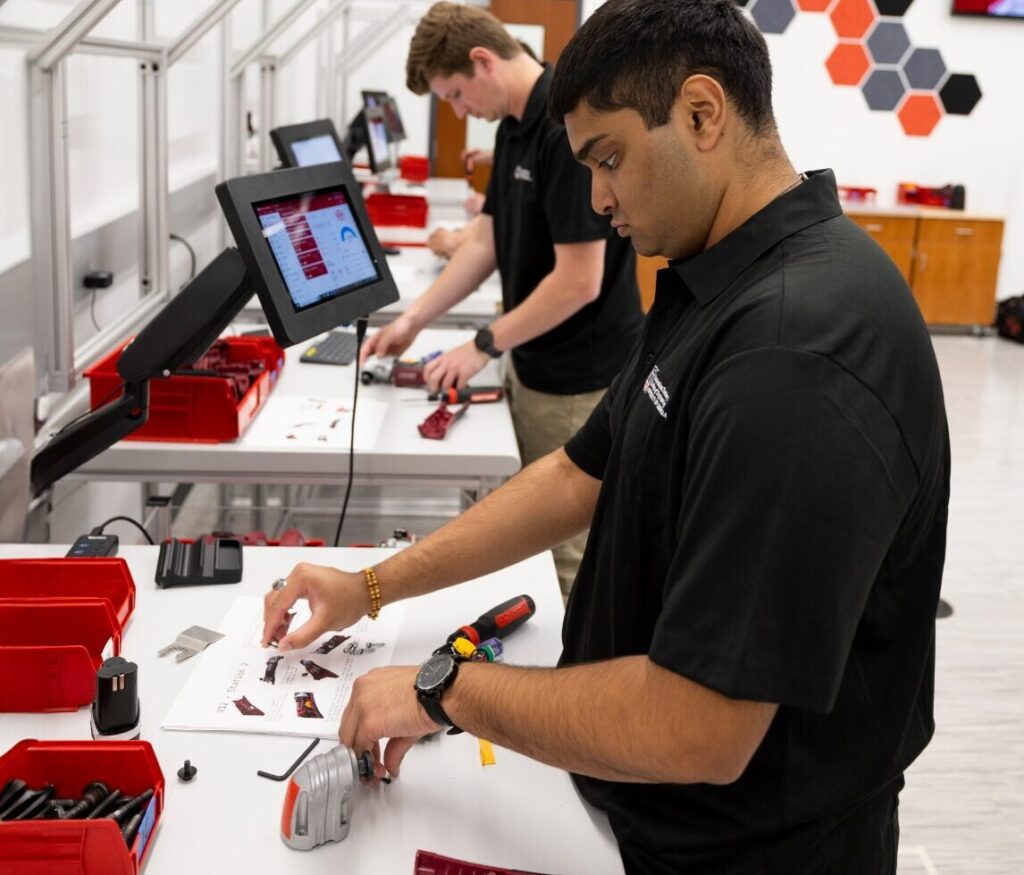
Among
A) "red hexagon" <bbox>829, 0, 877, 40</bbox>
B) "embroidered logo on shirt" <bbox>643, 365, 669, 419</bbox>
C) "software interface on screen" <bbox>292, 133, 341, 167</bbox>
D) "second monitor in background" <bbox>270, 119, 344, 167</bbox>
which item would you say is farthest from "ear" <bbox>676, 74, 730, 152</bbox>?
"red hexagon" <bbox>829, 0, 877, 40</bbox>

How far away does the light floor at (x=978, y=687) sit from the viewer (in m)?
2.38

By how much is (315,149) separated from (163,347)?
5.89 ft

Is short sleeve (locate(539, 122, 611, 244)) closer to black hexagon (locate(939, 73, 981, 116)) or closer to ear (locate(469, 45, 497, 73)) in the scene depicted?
ear (locate(469, 45, 497, 73))

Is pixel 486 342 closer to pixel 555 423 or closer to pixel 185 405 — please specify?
pixel 555 423

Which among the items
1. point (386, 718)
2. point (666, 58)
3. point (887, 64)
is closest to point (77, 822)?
point (386, 718)

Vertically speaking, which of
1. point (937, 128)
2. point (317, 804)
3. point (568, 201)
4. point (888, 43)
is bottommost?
point (317, 804)

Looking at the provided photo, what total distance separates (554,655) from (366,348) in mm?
1334

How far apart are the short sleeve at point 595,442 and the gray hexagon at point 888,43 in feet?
22.2

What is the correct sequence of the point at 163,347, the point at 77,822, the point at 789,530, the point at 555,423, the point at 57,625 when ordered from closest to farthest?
the point at 789,530
the point at 77,822
the point at 57,625
the point at 163,347
the point at 555,423

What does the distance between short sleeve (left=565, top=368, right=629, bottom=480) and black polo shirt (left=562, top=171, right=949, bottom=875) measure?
143 millimetres

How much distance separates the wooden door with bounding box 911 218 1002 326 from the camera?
7328mm

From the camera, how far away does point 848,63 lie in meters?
7.35

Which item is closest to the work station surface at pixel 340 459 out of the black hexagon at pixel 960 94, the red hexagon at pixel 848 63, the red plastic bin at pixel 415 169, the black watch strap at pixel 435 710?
the black watch strap at pixel 435 710

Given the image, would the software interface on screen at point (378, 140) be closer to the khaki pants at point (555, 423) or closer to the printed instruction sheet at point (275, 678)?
the khaki pants at point (555, 423)
